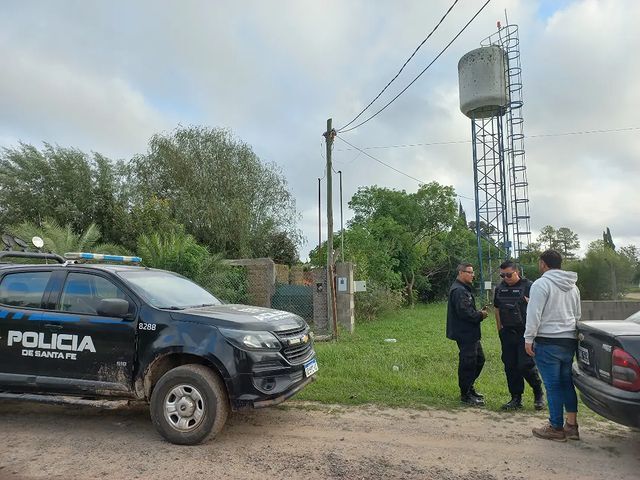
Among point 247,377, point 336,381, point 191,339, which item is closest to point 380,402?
point 336,381

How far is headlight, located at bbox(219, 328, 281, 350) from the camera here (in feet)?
15.1

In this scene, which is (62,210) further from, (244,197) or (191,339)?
(191,339)

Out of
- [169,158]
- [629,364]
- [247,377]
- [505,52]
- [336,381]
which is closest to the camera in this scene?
[629,364]

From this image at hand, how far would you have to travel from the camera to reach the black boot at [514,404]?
18.8ft

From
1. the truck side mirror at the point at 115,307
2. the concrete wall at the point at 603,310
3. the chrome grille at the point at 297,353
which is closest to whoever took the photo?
the truck side mirror at the point at 115,307

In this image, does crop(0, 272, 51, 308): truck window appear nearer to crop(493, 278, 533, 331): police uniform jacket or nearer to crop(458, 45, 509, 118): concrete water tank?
crop(493, 278, 533, 331): police uniform jacket

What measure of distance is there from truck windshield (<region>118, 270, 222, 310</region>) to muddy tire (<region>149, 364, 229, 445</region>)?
80 cm

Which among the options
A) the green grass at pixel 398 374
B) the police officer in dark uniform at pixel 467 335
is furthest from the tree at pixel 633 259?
the police officer in dark uniform at pixel 467 335

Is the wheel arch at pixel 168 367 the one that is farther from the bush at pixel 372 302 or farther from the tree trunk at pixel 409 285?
the tree trunk at pixel 409 285

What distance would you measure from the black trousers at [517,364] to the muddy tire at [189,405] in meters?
3.36

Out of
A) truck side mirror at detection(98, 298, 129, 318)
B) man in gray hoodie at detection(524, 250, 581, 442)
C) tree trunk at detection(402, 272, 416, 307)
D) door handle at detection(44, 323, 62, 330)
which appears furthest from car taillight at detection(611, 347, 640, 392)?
tree trunk at detection(402, 272, 416, 307)

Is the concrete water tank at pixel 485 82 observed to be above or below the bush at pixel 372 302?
above

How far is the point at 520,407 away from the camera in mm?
5781

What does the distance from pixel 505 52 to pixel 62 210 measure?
19.9 metres
